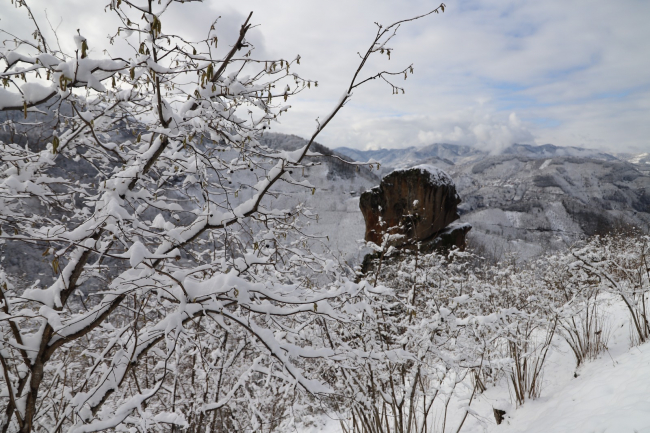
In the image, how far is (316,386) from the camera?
196cm

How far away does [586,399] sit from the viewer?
3541 mm

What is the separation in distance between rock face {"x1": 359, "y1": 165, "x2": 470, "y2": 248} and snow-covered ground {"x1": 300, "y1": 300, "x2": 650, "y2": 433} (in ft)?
23.8

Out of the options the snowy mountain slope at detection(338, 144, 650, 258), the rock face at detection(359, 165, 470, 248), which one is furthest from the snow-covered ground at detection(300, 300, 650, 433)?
the snowy mountain slope at detection(338, 144, 650, 258)

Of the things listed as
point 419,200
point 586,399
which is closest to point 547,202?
point 419,200

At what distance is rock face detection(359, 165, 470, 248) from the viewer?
41.0 feet

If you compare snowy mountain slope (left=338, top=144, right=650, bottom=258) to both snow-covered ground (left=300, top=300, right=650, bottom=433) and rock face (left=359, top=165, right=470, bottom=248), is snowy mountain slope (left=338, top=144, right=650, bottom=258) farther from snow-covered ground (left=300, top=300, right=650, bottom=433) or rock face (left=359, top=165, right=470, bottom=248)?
snow-covered ground (left=300, top=300, right=650, bottom=433)

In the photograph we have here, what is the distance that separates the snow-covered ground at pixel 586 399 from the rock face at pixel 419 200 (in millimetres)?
7241

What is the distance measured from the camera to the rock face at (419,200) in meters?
12.5

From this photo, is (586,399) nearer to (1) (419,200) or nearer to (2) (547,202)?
(1) (419,200)

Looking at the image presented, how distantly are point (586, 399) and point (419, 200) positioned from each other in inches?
361

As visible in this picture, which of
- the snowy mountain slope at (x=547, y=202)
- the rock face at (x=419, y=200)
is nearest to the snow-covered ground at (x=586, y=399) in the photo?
the rock face at (x=419, y=200)

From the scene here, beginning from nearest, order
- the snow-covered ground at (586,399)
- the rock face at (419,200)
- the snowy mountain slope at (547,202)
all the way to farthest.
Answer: the snow-covered ground at (586,399), the rock face at (419,200), the snowy mountain slope at (547,202)

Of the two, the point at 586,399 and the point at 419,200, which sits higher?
the point at 419,200

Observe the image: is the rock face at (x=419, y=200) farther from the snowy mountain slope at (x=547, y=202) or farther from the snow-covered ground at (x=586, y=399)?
the snow-covered ground at (x=586, y=399)
